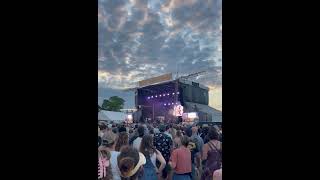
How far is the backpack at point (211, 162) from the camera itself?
98.3 inches

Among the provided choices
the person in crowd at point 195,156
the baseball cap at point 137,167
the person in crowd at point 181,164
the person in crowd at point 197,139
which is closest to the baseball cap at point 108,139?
the baseball cap at point 137,167

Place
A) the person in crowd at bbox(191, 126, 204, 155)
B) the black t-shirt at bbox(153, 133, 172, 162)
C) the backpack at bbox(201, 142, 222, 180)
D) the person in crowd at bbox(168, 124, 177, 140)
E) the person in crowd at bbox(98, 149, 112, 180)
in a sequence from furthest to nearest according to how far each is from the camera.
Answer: the person in crowd at bbox(168, 124, 177, 140) → the person in crowd at bbox(191, 126, 204, 155) → the black t-shirt at bbox(153, 133, 172, 162) → the backpack at bbox(201, 142, 222, 180) → the person in crowd at bbox(98, 149, 112, 180)

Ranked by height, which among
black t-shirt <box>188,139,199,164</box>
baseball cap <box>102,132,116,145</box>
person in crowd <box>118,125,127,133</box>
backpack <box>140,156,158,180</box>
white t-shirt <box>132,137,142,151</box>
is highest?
person in crowd <box>118,125,127,133</box>

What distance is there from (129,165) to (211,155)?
26.9 inches

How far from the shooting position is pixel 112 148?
242cm

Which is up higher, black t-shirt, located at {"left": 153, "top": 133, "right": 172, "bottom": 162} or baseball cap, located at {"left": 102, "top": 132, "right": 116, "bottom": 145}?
baseball cap, located at {"left": 102, "top": 132, "right": 116, "bottom": 145}

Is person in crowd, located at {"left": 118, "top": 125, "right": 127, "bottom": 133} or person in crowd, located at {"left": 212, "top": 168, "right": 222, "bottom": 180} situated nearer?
person in crowd, located at {"left": 212, "top": 168, "right": 222, "bottom": 180}

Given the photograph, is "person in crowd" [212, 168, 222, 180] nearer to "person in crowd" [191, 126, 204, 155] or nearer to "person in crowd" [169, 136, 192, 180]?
"person in crowd" [169, 136, 192, 180]

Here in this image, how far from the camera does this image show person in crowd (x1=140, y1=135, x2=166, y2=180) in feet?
7.95

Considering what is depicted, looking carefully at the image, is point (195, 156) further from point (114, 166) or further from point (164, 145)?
point (114, 166)

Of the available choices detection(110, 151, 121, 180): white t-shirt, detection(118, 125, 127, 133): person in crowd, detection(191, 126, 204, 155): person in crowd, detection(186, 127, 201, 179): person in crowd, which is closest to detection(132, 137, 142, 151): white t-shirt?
detection(118, 125, 127, 133): person in crowd

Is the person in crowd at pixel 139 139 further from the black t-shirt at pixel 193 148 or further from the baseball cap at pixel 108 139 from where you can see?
the black t-shirt at pixel 193 148
